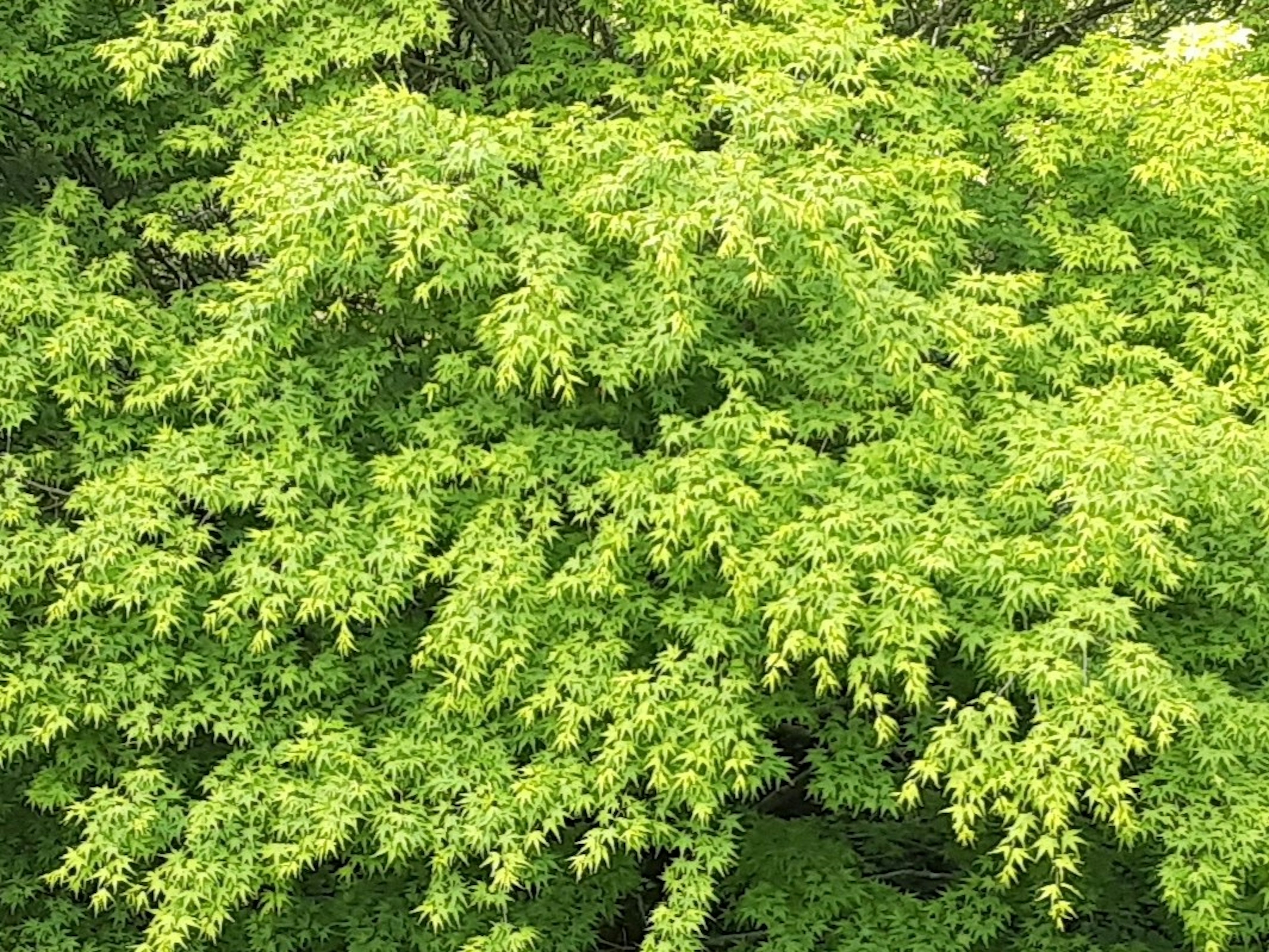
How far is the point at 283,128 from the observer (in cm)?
709

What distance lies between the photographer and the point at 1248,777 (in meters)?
5.41

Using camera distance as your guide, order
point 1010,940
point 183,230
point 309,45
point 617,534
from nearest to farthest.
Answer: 1. point 617,534
2. point 1010,940
3. point 309,45
4. point 183,230

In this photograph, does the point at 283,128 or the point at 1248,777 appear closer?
the point at 1248,777

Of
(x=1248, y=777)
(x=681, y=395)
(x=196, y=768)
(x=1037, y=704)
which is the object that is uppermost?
(x=681, y=395)

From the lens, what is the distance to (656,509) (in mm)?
5613

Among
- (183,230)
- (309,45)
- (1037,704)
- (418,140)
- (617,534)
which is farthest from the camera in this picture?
(183,230)

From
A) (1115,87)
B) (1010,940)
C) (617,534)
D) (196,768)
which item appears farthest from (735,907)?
→ (1115,87)

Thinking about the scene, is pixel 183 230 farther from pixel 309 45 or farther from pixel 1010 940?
pixel 1010 940

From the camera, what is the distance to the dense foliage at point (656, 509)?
17.8 ft

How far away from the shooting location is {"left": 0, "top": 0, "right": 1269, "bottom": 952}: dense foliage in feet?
17.8

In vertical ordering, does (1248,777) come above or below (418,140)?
below

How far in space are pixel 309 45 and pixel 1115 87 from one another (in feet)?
14.2

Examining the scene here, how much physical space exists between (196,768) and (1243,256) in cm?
603

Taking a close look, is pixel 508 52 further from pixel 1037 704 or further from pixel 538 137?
pixel 1037 704
